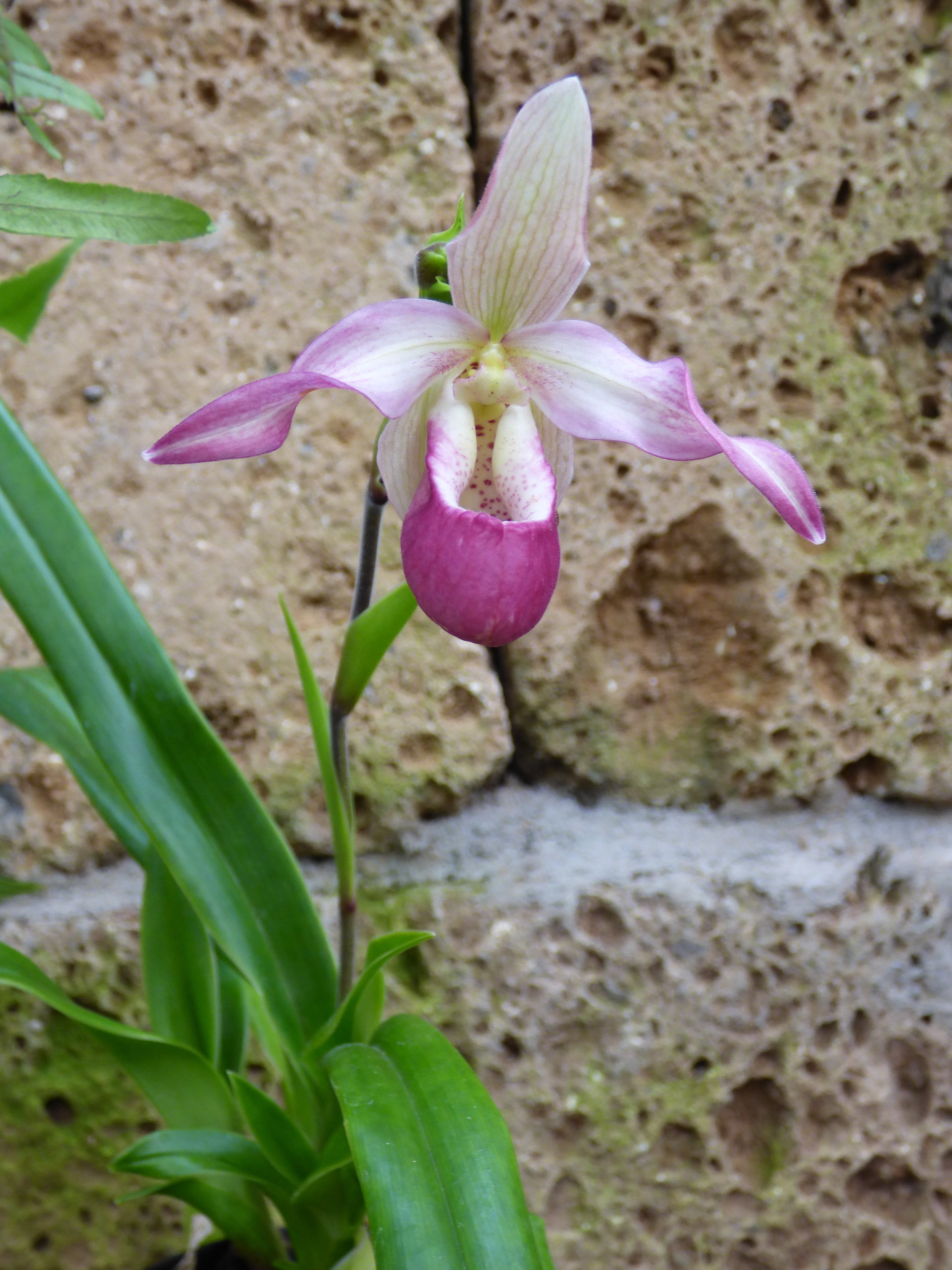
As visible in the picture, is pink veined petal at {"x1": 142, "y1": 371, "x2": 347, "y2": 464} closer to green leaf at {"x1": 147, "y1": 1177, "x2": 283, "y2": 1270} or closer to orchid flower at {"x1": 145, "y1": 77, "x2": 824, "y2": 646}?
orchid flower at {"x1": 145, "y1": 77, "x2": 824, "y2": 646}

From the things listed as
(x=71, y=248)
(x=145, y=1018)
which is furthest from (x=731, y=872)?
(x=71, y=248)

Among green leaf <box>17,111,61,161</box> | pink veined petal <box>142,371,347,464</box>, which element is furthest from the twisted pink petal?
green leaf <box>17,111,61,161</box>

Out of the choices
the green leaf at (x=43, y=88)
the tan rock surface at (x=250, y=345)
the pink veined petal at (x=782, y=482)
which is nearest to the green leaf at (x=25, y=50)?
the green leaf at (x=43, y=88)

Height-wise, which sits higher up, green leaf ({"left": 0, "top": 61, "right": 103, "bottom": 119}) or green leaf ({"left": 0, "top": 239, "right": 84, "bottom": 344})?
green leaf ({"left": 0, "top": 61, "right": 103, "bottom": 119})

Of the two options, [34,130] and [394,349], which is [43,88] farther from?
[394,349]

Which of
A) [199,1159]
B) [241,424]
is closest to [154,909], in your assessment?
[199,1159]

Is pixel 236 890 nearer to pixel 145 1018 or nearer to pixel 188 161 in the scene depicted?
pixel 145 1018
